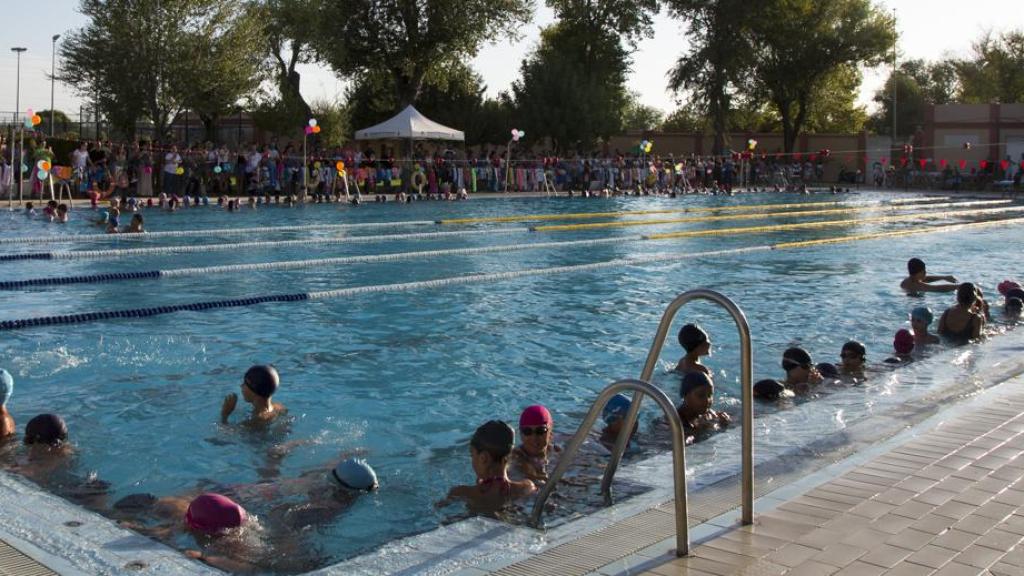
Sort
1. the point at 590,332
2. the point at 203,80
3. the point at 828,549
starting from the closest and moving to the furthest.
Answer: the point at 828,549 → the point at 590,332 → the point at 203,80

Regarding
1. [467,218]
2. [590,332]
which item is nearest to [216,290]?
[590,332]

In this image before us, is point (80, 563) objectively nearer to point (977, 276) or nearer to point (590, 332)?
point (590, 332)

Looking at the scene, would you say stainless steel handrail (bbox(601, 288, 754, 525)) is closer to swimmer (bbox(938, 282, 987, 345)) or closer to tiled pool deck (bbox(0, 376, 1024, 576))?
tiled pool deck (bbox(0, 376, 1024, 576))

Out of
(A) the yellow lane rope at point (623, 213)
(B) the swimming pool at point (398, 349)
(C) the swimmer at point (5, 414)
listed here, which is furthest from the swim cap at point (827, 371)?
(A) the yellow lane rope at point (623, 213)

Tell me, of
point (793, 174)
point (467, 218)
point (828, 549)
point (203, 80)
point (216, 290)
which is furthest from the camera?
point (793, 174)

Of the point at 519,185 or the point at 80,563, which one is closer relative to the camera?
the point at 80,563

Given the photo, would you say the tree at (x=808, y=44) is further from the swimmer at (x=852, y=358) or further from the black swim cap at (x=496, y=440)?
the black swim cap at (x=496, y=440)

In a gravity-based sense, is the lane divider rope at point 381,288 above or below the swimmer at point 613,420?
above

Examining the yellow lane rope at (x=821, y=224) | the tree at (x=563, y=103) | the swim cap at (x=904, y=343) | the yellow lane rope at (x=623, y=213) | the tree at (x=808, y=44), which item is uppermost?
the tree at (x=808, y=44)

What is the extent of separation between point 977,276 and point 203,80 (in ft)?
75.8

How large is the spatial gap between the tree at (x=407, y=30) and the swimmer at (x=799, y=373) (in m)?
31.6

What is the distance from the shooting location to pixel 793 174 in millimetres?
42844

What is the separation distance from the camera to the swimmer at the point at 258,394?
20.8 feet

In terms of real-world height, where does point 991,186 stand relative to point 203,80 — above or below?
below
